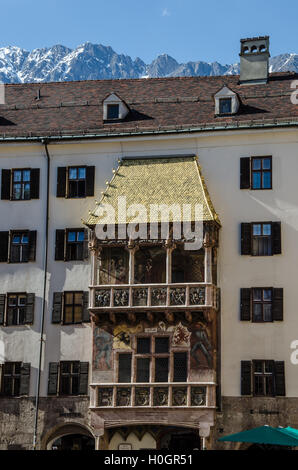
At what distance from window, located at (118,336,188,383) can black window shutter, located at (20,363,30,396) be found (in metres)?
4.33

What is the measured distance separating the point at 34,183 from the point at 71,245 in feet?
11.7

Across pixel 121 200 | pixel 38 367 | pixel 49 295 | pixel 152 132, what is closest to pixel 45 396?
pixel 38 367

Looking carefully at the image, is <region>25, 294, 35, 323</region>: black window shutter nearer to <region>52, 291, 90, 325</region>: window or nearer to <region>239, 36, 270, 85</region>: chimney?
<region>52, 291, 90, 325</region>: window

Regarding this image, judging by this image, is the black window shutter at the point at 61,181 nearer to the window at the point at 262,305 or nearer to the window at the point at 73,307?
the window at the point at 73,307

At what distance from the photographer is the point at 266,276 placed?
40.1 m

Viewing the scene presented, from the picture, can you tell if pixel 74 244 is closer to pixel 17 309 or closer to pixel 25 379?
pixel 17 309

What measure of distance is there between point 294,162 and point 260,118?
2.97 meters

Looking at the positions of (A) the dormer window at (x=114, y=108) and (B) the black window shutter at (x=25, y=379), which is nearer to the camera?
(B) the black window shutter at (x=25, y=379)

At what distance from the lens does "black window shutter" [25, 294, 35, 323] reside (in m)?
41.5

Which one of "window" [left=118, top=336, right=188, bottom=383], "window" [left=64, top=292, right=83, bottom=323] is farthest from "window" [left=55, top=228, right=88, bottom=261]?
"window" [left=118, top=336, right=188, bottom=383]

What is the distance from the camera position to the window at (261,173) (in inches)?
1619

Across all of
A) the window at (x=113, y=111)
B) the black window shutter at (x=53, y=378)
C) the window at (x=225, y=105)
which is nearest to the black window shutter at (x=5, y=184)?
the window at (x=113, y=111)

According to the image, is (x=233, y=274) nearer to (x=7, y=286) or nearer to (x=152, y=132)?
(x=152, y=132)

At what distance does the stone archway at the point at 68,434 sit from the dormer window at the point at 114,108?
14727 millimetres
